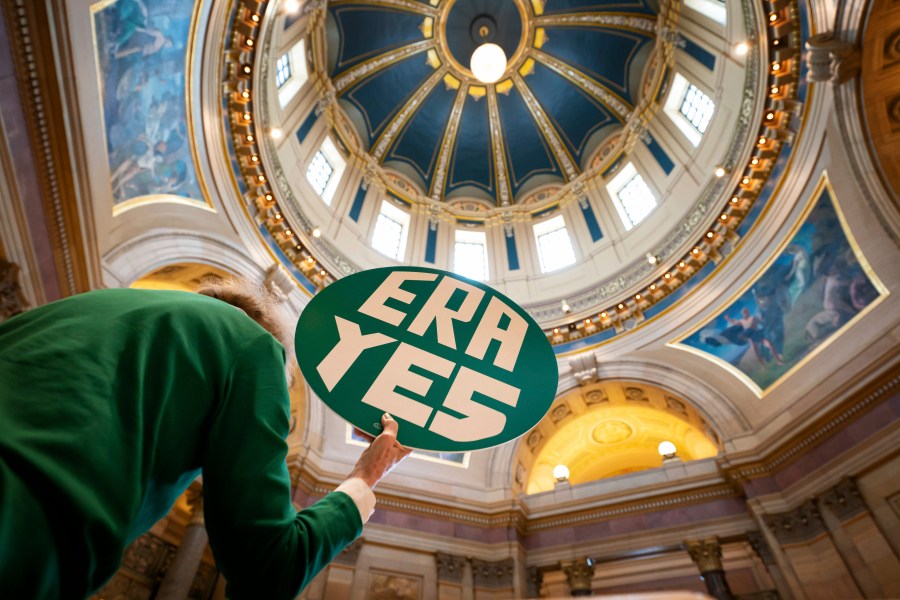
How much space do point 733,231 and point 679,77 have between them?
6872 mm

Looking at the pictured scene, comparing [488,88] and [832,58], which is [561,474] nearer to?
[832,58]

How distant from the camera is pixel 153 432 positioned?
1.04m

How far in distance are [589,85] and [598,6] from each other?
2.79m

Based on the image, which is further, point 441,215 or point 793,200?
point 441,215

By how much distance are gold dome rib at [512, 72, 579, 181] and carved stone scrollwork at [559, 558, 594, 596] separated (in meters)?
13.6

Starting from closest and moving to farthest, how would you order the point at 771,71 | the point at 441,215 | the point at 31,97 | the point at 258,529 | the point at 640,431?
1. the point at 258,529
2. the point at 31,97
3. the point at 771,71
4. the point at 640,431
5. the point at 441,215

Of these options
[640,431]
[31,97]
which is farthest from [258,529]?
[640,431]

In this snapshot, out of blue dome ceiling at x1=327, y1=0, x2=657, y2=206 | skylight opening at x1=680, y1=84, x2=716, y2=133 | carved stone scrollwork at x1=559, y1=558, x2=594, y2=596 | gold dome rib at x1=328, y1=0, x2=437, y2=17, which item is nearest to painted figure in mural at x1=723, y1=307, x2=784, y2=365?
carved stone scrollwork at x1=559, y1=558, x2=594, y2=596

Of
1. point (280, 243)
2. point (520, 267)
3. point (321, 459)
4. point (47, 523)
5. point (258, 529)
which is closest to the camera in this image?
point (47, 523)

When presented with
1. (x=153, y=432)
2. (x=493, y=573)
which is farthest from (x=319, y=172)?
(x=153, y=432)

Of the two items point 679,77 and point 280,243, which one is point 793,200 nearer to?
point 679,77

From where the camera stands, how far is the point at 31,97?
16.6 feet

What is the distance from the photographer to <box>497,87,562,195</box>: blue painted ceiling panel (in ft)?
66.1

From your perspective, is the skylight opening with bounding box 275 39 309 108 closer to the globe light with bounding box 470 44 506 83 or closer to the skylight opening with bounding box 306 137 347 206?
the skylight opening with bounding box 306 137 347 206
